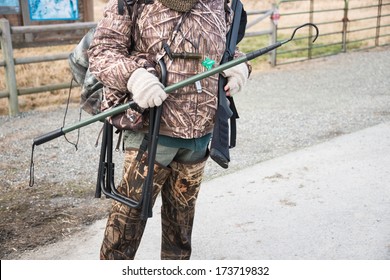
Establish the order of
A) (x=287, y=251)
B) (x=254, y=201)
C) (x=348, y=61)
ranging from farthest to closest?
(x=348, y=61)
(x=254, y=201)
(x=287, y=251)

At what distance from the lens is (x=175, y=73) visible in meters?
2.26

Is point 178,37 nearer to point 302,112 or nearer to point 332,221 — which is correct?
point 332,221

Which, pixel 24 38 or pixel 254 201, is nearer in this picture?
pixel 254 201

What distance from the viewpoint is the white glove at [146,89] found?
6.93 ft

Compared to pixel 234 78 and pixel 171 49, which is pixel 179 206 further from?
pixel 171 49

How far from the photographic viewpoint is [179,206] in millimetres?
2576

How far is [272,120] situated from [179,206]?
14.4ft

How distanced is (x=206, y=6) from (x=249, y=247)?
167 centimetres

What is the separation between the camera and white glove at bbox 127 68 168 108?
211cm

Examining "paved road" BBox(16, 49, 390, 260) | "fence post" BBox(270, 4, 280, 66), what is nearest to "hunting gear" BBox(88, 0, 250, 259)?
"paved road" BBox(16, 49, 390, 260)

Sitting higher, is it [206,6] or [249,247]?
[206,6]

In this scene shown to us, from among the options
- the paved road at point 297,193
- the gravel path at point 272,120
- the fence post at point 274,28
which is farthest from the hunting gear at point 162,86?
the fence post at point 274,28

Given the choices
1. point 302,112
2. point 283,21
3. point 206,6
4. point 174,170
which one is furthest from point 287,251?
point 283,21

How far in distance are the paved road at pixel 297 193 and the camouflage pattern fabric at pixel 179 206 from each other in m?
0.64
